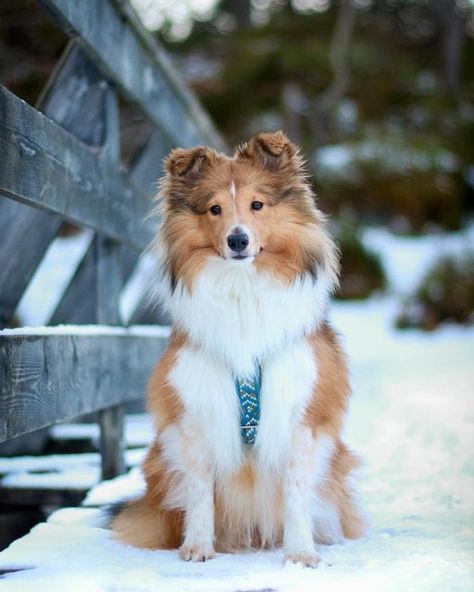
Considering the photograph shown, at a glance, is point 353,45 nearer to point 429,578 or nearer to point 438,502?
point 438,502

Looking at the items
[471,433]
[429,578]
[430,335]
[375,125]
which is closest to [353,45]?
[375,125]

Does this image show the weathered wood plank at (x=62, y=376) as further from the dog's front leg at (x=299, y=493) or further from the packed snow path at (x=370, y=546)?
the dog's front leg at (x=299, y=493)

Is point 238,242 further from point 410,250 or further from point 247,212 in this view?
point 410,250

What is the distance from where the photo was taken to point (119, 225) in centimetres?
420

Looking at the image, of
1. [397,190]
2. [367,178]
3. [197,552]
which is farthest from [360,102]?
[197,552]

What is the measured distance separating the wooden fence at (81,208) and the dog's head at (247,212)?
465 mm

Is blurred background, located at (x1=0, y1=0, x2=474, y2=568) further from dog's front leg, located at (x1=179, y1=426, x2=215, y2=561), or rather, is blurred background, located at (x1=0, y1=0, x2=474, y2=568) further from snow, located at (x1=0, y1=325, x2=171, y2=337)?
dog's front leg, located at (x1=179, y1=426, x2=215, y2=561)

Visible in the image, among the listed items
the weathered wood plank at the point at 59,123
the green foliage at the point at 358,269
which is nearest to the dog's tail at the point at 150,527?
the weathered wood plank at the point at 59,123

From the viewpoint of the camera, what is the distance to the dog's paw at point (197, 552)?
2.78 meters

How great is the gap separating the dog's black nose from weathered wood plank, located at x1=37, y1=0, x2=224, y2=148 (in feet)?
3.53

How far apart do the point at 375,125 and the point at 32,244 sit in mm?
10650

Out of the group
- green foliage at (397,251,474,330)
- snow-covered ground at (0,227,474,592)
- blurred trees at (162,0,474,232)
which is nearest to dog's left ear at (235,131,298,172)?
snow-covered ground at (0,227,474,592)

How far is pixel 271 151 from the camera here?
126 inches

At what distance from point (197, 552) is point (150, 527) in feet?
1.05
